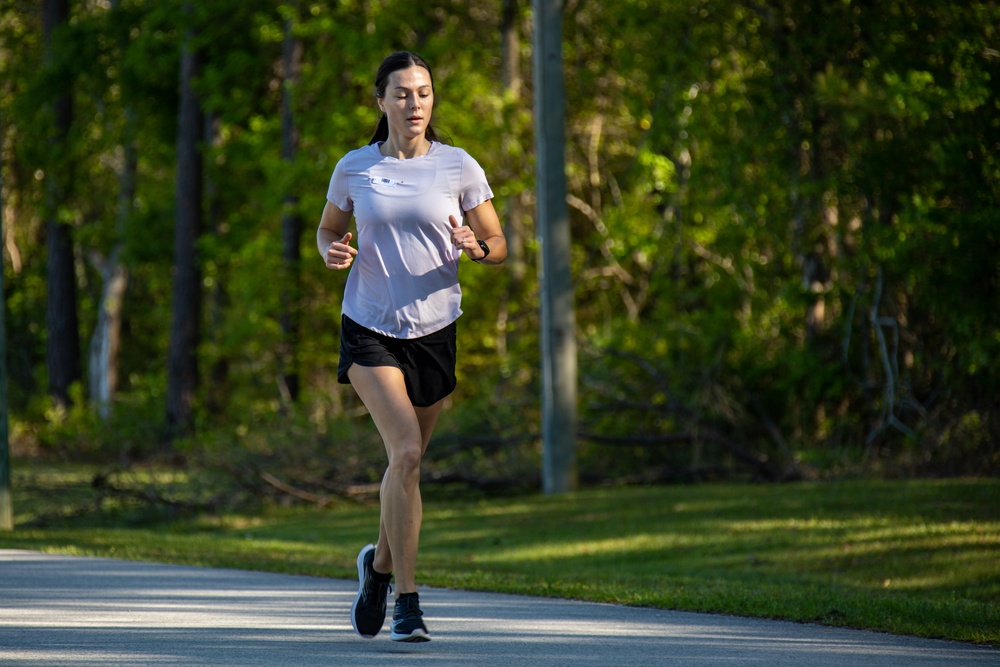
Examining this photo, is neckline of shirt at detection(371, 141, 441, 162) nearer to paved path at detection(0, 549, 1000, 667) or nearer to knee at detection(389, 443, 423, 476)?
knee at detection(389, 443, 423, 476)

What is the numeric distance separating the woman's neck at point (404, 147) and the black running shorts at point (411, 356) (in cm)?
74

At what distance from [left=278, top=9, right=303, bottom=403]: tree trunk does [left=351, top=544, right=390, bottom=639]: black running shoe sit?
68.3ft

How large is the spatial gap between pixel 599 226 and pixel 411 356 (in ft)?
61.9

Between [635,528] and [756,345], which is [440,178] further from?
[756,345]

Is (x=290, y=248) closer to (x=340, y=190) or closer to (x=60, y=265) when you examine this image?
(x=60, y=265)

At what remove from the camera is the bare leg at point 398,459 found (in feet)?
19.4

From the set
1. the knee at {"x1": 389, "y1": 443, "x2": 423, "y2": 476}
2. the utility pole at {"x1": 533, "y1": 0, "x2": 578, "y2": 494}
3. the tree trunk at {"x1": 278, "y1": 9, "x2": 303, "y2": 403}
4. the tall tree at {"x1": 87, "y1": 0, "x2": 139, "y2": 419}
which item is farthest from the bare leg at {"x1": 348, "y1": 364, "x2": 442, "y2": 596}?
the tall tree at {"x1": 87, "y1": 0, "x2": 139, "y2": 419}

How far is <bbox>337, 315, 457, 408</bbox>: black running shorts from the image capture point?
19.8 feet

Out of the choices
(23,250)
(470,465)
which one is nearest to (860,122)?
(470,465)

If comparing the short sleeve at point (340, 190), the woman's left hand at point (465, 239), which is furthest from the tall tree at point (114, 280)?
the woman's left hand at point (465, 239)

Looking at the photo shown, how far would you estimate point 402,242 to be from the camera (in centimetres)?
602

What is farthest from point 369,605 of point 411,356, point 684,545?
point 684,545

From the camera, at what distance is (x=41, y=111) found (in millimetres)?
32562

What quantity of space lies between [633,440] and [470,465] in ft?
6.61
